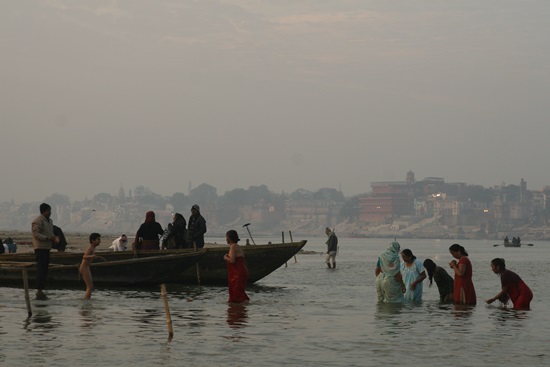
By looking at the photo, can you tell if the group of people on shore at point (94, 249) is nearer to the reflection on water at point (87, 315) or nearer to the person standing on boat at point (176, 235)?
the person standing on boat at point (176, 235)

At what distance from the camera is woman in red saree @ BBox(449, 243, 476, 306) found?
1844cm

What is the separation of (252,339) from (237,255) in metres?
5.01

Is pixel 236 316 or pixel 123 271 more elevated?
pixel 123 271

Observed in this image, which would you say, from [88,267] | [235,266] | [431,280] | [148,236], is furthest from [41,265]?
[431,280]

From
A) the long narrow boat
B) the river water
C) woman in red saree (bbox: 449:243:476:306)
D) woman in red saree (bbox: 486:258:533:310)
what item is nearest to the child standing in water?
the river water

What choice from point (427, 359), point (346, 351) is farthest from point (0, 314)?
point (427, 359)

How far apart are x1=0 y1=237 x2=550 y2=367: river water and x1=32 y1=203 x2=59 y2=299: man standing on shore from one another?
1.76 feet

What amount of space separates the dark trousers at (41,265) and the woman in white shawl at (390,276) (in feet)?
21.3

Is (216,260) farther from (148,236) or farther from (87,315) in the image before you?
(87,315)

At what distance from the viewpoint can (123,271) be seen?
74.4 feet

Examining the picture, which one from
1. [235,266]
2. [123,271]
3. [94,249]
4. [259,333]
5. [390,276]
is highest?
[94,249]

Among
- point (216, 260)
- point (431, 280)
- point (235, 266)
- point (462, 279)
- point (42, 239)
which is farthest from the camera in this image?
point (216, 260)

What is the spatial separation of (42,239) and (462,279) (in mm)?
7965

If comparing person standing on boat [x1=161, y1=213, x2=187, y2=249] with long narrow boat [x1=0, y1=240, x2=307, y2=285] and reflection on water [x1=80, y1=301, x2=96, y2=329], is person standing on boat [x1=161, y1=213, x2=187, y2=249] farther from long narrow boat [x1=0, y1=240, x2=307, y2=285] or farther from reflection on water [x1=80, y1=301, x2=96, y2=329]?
reflection on water [x1=80, y1=301, x2=96, y2=329]
